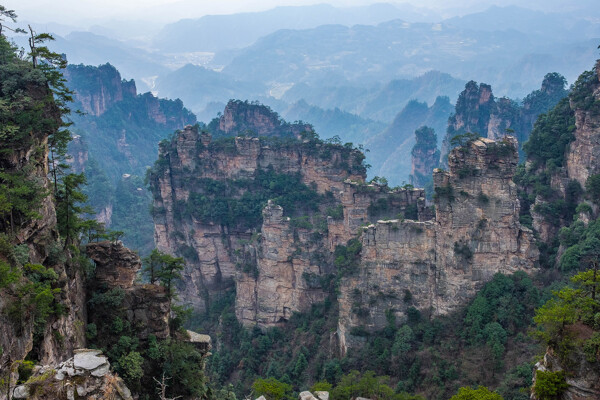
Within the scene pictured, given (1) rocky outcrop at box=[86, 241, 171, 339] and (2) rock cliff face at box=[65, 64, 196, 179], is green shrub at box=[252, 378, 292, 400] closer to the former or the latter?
(1) rocky outcrop at box=[86, 241, 171, 339]

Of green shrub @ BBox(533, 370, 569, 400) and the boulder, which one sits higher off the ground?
green shrub @ BBox(533, 370, 569, 400)

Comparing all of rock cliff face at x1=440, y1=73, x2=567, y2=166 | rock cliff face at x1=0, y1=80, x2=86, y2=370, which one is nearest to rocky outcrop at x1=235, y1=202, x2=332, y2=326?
rock cliff face at x1=0, y1=80, x2=86, y2=370

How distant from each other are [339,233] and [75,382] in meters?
24.0

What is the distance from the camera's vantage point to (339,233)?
35562mm

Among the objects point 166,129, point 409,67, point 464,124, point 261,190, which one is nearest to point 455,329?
point 261,190

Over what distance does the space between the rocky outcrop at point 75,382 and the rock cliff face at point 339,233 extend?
18.2m

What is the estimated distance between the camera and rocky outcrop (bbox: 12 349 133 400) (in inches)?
482

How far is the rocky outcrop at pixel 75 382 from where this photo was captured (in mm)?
12250

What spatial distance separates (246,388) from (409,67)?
443ft

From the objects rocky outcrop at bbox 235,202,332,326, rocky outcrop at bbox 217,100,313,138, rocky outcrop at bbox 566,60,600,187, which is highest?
rocky outcrop at bbox 217,100,313,138

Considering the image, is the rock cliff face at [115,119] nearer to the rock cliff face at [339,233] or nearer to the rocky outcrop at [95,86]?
the rocky outcrop at [95,86]

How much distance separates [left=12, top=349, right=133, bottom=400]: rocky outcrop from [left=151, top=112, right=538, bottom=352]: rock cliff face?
18194mm

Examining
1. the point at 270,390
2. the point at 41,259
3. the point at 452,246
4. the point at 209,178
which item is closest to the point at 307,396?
the point at 270,390

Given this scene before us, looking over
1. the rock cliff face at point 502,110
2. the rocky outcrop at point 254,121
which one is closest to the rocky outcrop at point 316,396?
the rocky outcrop at point 254,121
